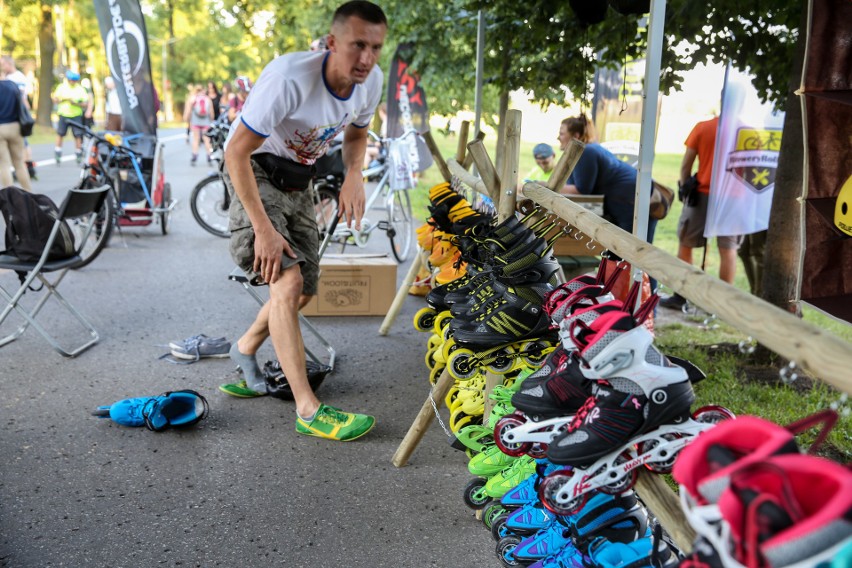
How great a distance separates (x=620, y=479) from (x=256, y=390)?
9.95 ft

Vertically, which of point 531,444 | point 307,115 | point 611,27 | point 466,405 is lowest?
point 466,405

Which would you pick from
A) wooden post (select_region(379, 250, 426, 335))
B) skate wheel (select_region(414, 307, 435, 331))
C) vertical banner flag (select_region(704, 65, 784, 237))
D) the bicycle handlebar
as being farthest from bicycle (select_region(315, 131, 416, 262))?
skate wheel (select_region(414, 307, 435, 331))

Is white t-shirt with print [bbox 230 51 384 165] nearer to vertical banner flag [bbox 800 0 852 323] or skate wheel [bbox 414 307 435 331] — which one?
skate wheel [bbox 414 307 435 331]

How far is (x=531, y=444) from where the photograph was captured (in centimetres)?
207

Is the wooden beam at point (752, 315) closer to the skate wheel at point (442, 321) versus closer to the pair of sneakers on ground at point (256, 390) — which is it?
the skate wheel at point (442, 321)

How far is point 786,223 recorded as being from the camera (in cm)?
489

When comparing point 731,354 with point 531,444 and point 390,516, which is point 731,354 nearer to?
point 390,516

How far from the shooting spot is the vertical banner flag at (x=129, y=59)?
9586mm

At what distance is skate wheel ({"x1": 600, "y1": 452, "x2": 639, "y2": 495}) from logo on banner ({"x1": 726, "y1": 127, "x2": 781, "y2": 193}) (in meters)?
4.83

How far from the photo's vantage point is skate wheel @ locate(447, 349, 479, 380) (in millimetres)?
3025

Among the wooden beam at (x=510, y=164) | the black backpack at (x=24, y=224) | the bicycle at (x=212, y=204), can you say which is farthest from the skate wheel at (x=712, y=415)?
the bicycle at (x=212, y=204)

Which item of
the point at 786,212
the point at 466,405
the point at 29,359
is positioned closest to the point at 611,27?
the point at 786,212

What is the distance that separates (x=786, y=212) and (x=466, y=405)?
2.76m

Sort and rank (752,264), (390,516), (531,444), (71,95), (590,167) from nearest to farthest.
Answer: (531,444)
(390,516)
(590,167)
(752,264)
(71,95)
